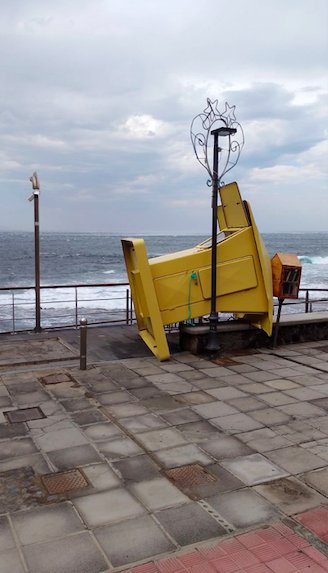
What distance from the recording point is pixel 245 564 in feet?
10.6

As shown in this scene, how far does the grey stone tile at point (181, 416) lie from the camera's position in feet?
18.6

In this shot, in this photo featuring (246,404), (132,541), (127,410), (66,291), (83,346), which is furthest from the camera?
(66,291)

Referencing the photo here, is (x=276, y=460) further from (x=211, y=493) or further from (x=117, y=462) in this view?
(x=117, y=462)

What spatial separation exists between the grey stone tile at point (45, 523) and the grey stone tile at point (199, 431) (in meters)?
1.70

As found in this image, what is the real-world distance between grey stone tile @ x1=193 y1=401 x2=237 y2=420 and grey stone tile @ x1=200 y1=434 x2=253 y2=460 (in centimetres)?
64

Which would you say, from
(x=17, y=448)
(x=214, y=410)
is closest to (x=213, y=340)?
(x=214, y=410)

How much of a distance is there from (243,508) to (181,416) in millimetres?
1990

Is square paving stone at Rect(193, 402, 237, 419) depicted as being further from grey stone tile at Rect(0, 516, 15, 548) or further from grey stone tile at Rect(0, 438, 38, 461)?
grey stone tile at Rect(0, 516, 15, 548)

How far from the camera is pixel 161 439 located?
17.0 ft

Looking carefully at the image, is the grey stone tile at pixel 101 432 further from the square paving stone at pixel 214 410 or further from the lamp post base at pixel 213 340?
the lamp post base at pixel 213 340

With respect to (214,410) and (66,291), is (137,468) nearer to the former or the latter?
(214,410)

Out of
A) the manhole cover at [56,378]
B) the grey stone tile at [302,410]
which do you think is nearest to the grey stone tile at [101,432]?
the manhole cover at [56,378]

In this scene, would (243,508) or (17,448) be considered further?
(17,448)

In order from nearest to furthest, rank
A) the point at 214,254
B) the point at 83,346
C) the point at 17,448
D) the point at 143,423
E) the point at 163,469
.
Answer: the point at 163,469 → the point at 17,448 → the point at 143,423 → the point at 83,346 → the point at 214,254
